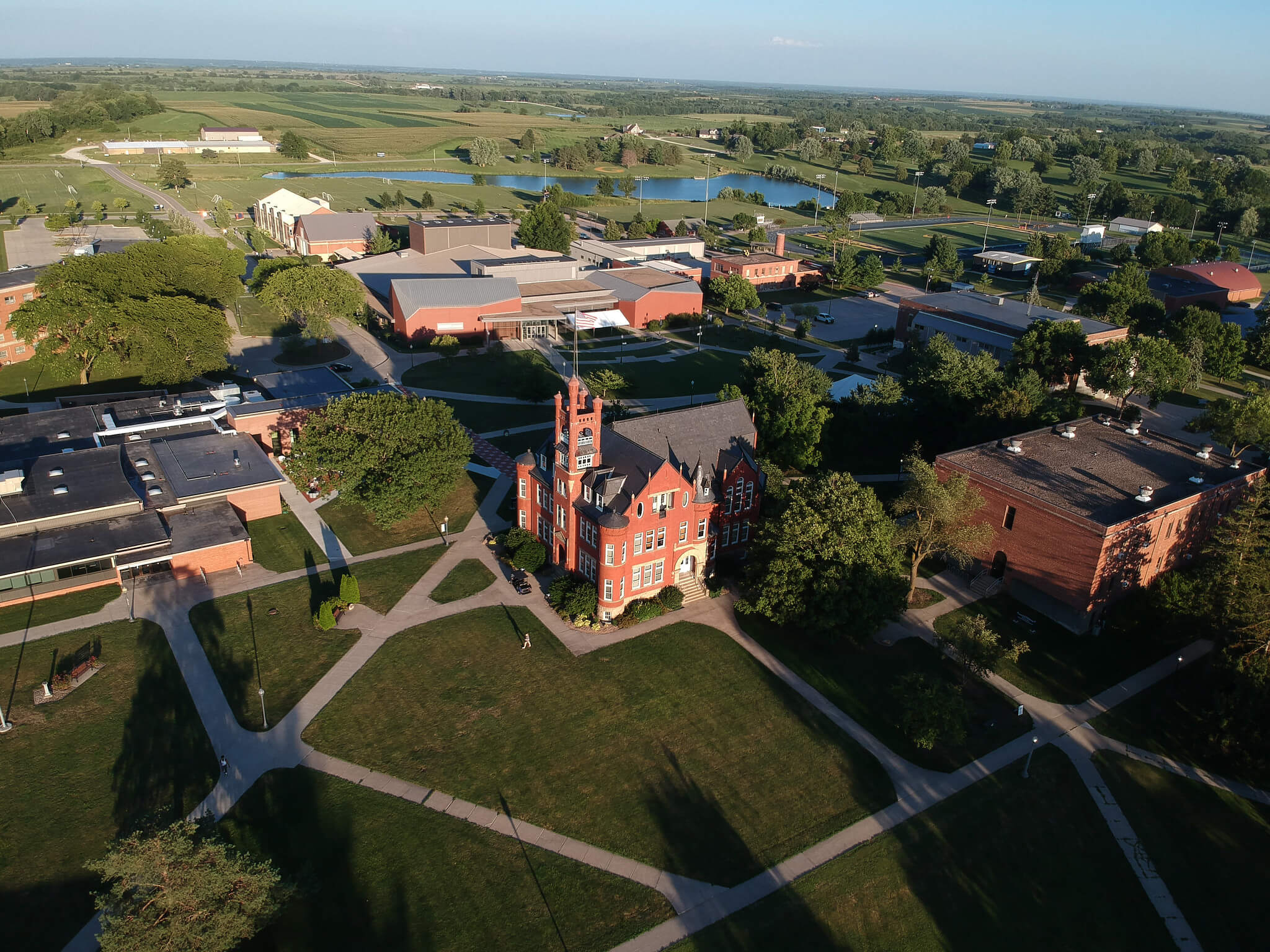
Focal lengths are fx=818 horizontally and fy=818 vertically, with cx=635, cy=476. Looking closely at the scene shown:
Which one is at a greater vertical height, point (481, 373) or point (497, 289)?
point (497, 289)

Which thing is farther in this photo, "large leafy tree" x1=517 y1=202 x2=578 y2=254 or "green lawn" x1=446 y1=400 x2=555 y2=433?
"large leafy tree" x1=517 y1=202 x2=578 y2=254

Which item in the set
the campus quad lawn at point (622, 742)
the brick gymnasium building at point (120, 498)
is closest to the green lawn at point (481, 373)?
the brick gymnasium building at point (120, 498)

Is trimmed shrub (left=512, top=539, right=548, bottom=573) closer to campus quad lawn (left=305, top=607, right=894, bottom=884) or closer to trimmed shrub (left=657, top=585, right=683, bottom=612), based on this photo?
campus quad lawn (left=305, top=607, right=894, bottom=884)

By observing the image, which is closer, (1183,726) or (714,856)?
(714,856)

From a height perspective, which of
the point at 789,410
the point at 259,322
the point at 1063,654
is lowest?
the point at 1063,654

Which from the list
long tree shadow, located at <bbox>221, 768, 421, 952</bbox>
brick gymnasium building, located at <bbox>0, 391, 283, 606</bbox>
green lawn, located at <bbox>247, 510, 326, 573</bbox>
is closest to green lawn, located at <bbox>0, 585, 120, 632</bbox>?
brick gymnasium building, located at <bbox>0, 391, 283, 606</bbox>

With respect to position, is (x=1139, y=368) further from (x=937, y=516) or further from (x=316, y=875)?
(x=316, y=875)

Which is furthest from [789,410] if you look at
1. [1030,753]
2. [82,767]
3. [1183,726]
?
[82,767]
